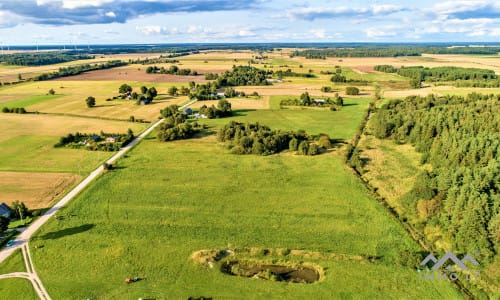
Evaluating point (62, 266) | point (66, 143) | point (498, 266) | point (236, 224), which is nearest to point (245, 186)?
point (236, 224)

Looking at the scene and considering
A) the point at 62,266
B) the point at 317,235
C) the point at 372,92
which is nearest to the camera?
the point at 62,266

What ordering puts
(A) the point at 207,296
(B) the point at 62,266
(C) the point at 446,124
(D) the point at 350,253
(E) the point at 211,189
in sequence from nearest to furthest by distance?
(A) the point at 207,296 < (B) the point at 62,266 < (D) the point at 350,253 < (E) the point at 211,189 < (C) the point at 446,124

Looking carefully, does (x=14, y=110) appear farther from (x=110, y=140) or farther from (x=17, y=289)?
(x=17, y=289)

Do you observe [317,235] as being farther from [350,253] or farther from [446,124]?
[446,124]

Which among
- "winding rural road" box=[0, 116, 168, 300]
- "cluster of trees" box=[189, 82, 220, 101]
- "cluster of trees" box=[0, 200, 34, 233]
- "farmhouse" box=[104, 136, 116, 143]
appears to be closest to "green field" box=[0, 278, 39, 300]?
"winding rural road" box=[0, 116, 168, 300]

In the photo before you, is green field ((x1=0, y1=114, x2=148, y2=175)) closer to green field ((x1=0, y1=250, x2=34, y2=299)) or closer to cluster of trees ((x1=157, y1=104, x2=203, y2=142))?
cluster of trees ((x1=157, y1=104, x2=203, y2=142))
